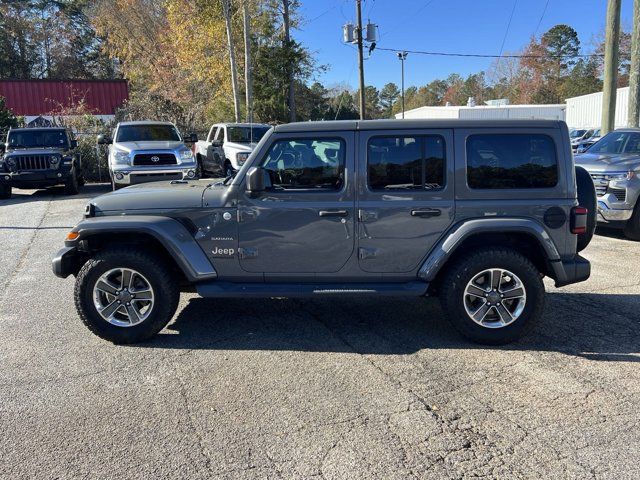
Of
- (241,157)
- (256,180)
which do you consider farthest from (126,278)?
(241,157)

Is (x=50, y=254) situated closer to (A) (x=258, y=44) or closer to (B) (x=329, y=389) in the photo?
(B) (x=329, y=389)

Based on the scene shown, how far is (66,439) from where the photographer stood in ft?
10.2

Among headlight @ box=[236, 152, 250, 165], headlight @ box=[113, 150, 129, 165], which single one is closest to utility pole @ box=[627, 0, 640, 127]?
headlight @ box=[236, 152, 250, 165]

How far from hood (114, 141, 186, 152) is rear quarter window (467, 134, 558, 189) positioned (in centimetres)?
978

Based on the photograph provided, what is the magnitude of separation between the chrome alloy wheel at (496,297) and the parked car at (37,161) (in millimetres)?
13282

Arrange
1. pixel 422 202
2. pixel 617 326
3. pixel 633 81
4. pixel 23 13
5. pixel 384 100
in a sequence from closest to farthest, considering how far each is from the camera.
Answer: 1. pixel 422 202
2. pixel 617 326
3. pixel 633 81
4. pixel 23 13
5. pixel 384 100

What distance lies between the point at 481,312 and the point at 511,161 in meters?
1.28

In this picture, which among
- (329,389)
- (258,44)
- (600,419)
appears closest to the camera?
(600,419)

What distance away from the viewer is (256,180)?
4246 millimetres

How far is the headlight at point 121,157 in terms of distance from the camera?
484 inches

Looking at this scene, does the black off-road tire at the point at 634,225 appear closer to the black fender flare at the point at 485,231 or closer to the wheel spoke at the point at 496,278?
the black fender flare at the point at 485,231

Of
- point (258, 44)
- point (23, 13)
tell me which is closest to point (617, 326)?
point (258, 44)

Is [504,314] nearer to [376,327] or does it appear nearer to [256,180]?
[376,327]

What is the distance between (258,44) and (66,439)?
31504 millimetres
